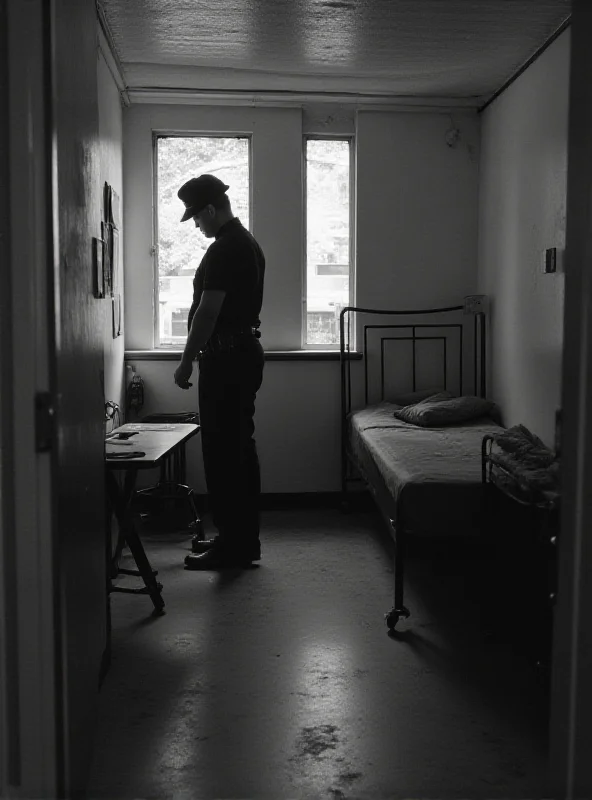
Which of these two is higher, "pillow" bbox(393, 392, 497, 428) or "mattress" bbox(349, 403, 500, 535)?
"pillow" bbox(393, 392, 497, 428)

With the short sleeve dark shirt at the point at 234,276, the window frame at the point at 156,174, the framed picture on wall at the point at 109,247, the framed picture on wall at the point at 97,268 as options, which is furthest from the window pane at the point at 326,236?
the framed picture on wall at the point at 97,268

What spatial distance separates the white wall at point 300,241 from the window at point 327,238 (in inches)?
4.6

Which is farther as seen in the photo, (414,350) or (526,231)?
(414,350)

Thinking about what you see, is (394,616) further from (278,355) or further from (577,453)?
(278,355)

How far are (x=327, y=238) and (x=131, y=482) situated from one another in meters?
2.70

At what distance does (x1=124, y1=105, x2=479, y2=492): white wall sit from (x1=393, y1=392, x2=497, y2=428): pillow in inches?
28.8

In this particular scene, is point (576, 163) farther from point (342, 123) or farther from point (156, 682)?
point (342, 123)

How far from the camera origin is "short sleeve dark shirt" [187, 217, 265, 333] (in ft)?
11.9

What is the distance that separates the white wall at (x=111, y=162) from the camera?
13.4 feet

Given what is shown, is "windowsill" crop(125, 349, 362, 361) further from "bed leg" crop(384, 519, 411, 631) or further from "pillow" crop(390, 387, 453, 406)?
"bed leg" crop(384, 519, 411, 631)

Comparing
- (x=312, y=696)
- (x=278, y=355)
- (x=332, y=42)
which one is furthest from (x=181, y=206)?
(x=312, y=696)

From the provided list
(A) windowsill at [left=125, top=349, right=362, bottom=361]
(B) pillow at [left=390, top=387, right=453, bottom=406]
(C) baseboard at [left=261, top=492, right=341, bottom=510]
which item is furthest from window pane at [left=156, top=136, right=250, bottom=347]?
(B) pillow at [left=390, top=387, right=453, bottom=406]

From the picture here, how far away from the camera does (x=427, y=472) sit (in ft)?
9.93

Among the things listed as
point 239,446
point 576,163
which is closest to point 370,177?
point 239,446
